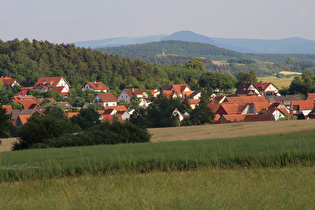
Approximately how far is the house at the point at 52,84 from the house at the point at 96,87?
6187 millimetres

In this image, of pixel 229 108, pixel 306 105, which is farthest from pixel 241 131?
pixel 306 105

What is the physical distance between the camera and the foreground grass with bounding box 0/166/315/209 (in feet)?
27.1

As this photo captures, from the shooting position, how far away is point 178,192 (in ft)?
32.8

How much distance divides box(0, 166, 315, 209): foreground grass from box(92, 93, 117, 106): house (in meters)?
130

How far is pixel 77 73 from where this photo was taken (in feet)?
578

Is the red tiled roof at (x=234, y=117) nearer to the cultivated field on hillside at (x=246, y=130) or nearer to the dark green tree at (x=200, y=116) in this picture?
the dark green tree at (x=200, y=116)

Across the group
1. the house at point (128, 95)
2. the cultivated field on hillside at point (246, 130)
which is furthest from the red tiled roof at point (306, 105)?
the house at point (128, 95)

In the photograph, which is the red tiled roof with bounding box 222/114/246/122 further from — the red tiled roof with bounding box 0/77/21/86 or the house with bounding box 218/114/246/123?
the red tiled roof with bounding box 0/77/21/86

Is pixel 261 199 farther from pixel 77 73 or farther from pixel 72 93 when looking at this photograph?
pixel 77 73

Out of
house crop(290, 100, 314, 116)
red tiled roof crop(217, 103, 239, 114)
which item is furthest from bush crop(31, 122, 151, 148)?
house crop(290, 100, 314, 116)

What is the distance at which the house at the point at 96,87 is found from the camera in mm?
158250

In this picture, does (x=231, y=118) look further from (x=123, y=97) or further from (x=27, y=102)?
(x=123, y=97)

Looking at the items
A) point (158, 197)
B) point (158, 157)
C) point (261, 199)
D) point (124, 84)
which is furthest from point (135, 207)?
point (124, 84)

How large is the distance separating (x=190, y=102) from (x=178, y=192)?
119m
